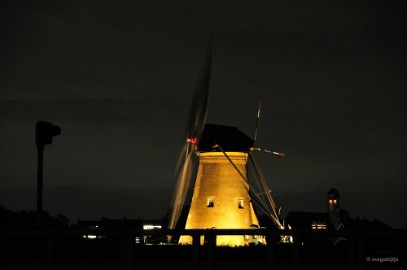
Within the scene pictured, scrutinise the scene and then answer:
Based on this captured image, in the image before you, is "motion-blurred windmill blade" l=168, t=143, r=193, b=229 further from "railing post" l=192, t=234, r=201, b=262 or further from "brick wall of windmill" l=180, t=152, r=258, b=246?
"railing post" l=192, t=234, r=201, b=262

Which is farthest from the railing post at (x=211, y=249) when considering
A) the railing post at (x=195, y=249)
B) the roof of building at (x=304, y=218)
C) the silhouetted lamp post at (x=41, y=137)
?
the roof of building at (x=304, y=218)

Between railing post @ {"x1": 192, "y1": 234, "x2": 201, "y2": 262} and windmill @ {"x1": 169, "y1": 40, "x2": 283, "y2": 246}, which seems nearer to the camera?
railing post @ {"x1": 192, "y1": 234, "x2": 201, "y2": 262}

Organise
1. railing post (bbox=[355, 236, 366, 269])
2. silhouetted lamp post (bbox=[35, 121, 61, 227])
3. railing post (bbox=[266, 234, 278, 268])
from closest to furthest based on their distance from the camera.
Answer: railing post (bbox=[355, 236, 366, 269])
railing post (bbox=[266, 234, 278, 268])
silhouetted lamp post (bbox=[35, 121, 61, 227])

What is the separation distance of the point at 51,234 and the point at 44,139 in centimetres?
312

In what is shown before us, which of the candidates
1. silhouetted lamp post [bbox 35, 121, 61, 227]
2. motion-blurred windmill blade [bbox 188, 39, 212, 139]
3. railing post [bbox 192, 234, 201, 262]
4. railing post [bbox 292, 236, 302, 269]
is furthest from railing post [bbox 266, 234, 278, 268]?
motion-blurred windmill blade [bbox 188, 39, 212, 139]

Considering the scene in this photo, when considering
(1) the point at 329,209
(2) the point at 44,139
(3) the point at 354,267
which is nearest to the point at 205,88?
(2) the point at 44,139

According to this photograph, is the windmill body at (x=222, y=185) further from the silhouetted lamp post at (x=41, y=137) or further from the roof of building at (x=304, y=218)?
the roof of building at (x=304, y=218)

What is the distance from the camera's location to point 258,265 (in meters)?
15.6

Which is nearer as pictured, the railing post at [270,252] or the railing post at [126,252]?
the railing post at [270,252]

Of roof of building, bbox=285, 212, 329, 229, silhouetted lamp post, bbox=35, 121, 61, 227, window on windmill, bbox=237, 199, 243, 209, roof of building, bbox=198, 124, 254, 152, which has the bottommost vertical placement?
silhouetted lamp post, bbox=35, 121, 61, 227

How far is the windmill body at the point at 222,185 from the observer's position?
59938 millimetres

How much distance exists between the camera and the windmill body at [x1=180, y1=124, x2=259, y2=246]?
59938 mm

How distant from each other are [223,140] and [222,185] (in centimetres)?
368

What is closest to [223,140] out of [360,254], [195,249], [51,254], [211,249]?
[195,249]
